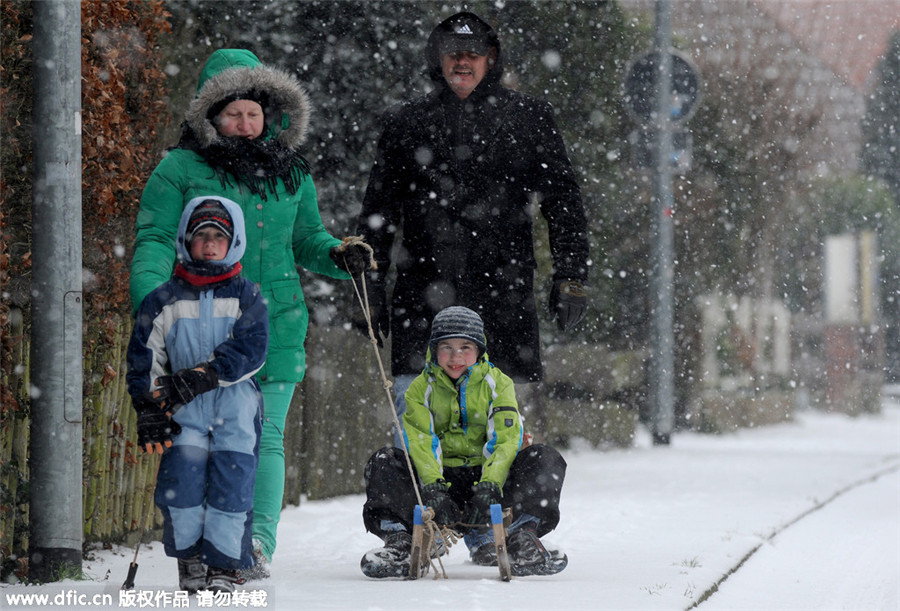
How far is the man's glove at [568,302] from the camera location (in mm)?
5656

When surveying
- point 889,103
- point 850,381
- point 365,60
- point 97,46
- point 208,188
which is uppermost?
point 889,103

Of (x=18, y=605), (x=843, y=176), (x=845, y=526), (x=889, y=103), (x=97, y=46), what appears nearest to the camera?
(x=18, y=605)

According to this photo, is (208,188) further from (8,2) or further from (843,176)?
(843,176)

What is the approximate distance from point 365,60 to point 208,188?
494 cm

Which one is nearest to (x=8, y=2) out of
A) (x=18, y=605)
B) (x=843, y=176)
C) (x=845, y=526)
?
(x=18, y=605)

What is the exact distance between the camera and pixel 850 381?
28.9 meters

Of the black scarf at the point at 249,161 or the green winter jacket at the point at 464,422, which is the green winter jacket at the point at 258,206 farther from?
the green winter jacket at the point at 464,422

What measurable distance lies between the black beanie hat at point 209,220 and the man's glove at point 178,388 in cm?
48

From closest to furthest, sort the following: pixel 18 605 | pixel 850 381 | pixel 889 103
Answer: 1. pixel 18 605
2. pixel 850 381
3. pixel 889 103

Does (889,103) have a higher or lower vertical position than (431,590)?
higher

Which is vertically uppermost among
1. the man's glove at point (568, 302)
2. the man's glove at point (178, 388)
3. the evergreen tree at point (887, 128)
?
the evergreen tree at point (887, 128)

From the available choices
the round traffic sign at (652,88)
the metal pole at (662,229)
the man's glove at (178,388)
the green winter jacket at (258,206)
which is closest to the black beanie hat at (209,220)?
the green winter jacket at (258,206)

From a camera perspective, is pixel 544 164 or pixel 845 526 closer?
pixel 544 164

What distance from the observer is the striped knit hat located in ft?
17.3
